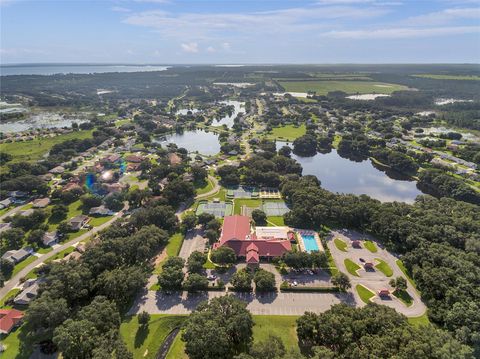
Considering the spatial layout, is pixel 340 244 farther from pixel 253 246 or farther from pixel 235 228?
pixel 235 228

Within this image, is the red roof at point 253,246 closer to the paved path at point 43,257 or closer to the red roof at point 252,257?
the red roof at point 252,257

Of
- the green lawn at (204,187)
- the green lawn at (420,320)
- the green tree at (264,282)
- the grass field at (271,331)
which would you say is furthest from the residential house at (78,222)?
the green lawn at (420,320)

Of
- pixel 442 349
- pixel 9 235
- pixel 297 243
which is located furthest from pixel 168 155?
pixel 442 349

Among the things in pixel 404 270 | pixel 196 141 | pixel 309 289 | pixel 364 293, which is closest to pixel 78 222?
pixel 309 289

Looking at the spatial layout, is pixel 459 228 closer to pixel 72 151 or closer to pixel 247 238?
pixel 247 238

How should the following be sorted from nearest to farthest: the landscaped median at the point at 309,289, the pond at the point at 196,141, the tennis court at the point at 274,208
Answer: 1. the landscaped median at the point at 309,289
2. the tennis court at the point at 274,208
3. the pond at the point at 196,141

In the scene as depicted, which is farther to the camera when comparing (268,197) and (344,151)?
(344,151)

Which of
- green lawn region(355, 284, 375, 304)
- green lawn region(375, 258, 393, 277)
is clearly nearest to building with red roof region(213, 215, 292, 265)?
green lawn region(355, 284, 375, 304)
